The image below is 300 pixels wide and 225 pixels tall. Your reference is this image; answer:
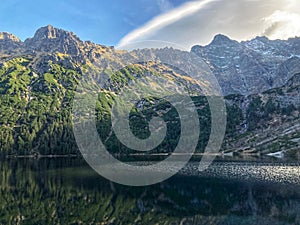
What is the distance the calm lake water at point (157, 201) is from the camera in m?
62.6

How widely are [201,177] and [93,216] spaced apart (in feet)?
184

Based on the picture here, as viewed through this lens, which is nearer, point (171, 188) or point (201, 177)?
point (171, 188)

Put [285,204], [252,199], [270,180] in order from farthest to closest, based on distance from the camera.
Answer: [270,180], [252,199], [285,204]

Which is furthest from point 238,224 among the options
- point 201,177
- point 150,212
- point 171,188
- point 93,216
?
point 201,177

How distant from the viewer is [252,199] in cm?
7681

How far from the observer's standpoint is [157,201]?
77625 millimetres

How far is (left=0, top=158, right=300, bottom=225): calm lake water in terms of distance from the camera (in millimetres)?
62594

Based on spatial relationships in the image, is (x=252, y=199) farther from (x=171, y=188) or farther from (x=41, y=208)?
(x=41, y=208)

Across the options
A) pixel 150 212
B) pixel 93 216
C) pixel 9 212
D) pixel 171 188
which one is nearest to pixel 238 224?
pixel 150 212

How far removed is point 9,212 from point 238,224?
4549cm

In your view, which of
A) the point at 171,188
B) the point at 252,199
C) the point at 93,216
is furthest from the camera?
the point at 171,188

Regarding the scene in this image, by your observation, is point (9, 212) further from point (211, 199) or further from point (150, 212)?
point (211, 199)

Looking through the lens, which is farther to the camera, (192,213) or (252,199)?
(252,199)

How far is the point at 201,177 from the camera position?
11288cm
